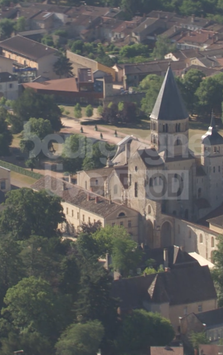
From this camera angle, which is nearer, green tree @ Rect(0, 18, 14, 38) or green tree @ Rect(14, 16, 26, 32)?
green tree @ Rect(14, 16, 26, 32)

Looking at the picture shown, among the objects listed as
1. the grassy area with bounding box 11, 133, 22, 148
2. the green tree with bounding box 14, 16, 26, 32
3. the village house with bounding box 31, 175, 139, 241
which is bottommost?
the grassy area with bounding box 11, 133, 22, 148

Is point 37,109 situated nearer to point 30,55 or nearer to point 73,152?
point 73,152

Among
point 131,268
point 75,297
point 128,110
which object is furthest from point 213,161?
point 128,110

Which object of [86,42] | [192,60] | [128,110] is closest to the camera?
[128,110]

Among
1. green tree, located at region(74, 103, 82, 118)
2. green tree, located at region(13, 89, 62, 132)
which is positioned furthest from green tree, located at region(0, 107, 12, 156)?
green tree, located at region(74, 103, 82, 118)

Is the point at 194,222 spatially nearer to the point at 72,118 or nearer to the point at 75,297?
the point at 75,297

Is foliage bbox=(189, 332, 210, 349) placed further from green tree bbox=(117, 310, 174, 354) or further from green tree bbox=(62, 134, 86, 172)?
green tree bbox=(62, 134, 86, 172)
